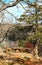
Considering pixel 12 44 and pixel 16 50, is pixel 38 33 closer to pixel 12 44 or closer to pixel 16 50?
pixel 16 50

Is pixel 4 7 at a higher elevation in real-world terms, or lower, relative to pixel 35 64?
higher

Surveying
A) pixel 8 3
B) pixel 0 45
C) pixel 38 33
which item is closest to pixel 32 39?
pixel 38 33

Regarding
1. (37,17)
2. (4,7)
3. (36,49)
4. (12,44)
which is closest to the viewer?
(4,7)

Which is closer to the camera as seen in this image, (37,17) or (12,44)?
(37,17)

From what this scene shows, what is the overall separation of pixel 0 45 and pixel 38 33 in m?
6.66

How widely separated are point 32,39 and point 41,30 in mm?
1040

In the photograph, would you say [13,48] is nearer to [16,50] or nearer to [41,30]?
[16,50]

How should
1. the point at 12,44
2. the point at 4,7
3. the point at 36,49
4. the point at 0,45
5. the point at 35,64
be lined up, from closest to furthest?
the point at 4,7, the point at 35,64, the point at 36,49, the point at 0,45, the point at 12,44

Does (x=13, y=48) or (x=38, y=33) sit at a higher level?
(x=38, y=33)

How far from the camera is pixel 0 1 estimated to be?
7781mm

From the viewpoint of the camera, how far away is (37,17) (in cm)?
1730

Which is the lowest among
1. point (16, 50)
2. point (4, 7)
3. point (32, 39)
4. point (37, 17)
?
point (16, 50)

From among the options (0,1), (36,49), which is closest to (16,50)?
(36,49)

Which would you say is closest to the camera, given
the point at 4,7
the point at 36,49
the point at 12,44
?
the point at 4,7
